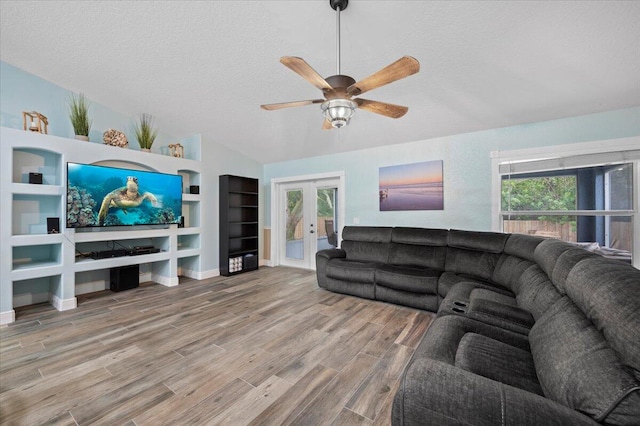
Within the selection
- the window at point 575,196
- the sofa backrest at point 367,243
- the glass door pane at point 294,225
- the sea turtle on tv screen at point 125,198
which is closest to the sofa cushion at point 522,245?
the window at point 575,196

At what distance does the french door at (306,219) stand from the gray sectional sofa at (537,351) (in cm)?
317

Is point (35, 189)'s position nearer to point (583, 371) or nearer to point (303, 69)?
point (303, 69)

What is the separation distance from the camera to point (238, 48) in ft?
9.25

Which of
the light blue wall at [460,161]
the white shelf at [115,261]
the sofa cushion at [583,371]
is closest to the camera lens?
the sofa cushion at [583,371]

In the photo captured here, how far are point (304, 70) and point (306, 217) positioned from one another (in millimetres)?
4233

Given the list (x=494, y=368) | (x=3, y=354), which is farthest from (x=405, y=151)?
(x=3, y=354)

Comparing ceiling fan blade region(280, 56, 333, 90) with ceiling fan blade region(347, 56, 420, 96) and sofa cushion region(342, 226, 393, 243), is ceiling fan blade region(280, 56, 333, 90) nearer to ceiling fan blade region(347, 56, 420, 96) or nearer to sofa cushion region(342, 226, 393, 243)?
ceiling fan blade region(347, 56, 420, 96)

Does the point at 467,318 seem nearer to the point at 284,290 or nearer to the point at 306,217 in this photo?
the point at 284,290

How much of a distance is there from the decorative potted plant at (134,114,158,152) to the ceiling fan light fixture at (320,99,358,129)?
373 centimetres

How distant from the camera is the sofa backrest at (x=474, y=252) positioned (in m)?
3.26

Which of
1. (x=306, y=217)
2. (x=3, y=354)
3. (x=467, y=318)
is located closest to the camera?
(x=467, y=318)

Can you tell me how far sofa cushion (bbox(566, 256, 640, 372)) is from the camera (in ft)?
2.97

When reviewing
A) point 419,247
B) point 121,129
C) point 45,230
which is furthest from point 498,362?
point 121,129

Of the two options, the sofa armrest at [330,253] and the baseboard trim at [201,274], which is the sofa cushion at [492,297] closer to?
the sofa armrest at [330,253]
